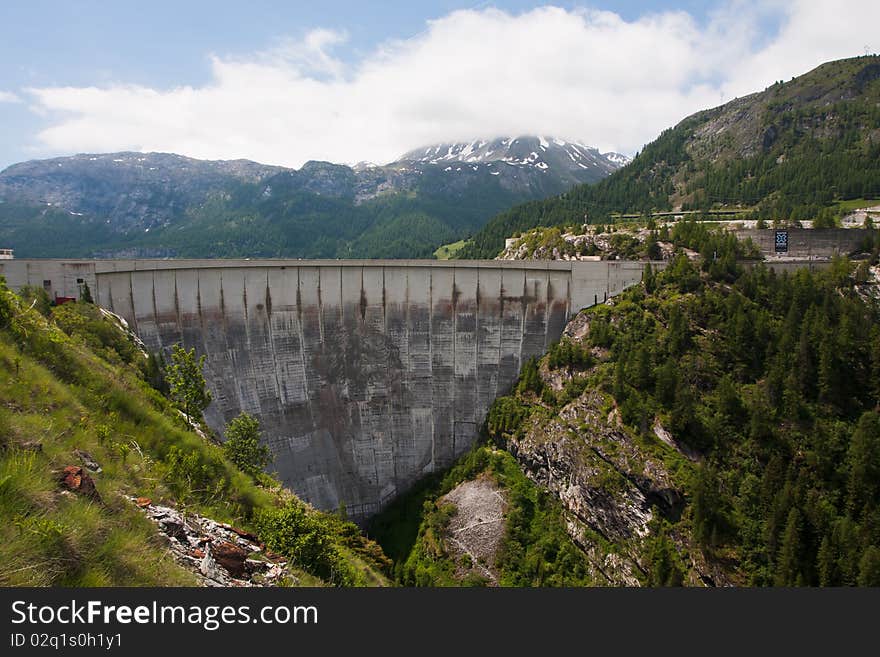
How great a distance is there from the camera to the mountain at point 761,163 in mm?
76938

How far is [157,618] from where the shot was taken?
569cm

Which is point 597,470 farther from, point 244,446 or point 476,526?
point 244,446

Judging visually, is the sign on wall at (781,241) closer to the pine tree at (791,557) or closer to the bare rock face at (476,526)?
the pine tree at (791,557)

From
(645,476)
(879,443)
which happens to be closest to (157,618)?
(645,476)

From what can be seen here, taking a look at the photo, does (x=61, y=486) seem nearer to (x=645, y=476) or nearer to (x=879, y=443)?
(x=645, y=476)

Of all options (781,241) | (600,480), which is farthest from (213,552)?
(781,241)

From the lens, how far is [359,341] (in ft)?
134

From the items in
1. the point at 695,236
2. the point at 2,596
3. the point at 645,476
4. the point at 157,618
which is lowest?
the point at 645,476

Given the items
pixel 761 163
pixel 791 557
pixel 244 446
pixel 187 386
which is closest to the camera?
pixel 187 386

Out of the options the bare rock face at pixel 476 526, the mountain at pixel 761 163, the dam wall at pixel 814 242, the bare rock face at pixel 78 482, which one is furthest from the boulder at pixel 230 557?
the mountain at pixel 761 163

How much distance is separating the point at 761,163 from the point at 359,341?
292 ft

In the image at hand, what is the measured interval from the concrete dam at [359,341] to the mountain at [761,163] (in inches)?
1937

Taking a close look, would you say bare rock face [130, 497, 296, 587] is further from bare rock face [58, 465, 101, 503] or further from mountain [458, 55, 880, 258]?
mountain [458, 55, 880, 258]

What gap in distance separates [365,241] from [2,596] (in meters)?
172
